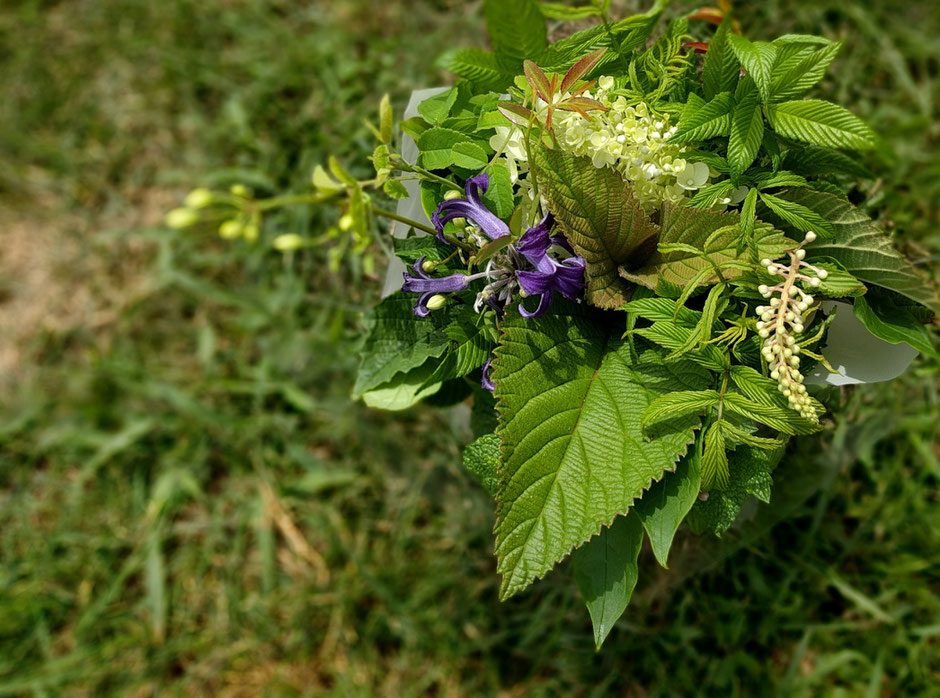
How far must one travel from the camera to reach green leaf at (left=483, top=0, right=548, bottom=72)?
2.69 feet

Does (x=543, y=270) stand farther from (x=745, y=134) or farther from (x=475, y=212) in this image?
(x=745, y=134)

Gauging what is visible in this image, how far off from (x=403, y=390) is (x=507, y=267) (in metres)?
0.25

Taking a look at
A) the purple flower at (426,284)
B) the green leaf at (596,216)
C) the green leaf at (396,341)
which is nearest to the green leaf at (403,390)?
the green leaf at (396,341)

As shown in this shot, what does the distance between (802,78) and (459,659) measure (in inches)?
48.9

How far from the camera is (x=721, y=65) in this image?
80cm

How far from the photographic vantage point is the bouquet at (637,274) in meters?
0.76

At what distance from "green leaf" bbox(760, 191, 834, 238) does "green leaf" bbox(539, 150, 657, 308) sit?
116mm

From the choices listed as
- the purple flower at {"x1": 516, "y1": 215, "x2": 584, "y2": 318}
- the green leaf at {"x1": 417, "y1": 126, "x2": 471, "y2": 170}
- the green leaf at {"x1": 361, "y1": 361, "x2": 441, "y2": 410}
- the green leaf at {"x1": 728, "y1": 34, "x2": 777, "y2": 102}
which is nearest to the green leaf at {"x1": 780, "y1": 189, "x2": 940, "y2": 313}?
the green leaf at {"x1": 728, "y1": 34, "x2": 777, "y2": 102}

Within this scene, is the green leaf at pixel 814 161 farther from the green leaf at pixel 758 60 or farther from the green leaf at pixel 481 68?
the green leaf at pixel 481 68

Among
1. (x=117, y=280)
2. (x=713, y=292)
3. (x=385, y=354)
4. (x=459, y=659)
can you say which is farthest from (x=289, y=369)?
(x=713, y=292)

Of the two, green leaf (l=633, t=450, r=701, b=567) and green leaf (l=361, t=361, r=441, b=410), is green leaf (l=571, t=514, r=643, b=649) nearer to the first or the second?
green leaf (l=633, t=450, r=701, b=567)

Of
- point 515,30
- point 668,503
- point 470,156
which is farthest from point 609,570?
point 515,30

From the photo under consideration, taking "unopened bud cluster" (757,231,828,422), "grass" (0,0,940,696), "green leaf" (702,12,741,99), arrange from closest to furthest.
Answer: "unopened bud cluster" (757,231,828,422), "green leaf" (702,12,741,99), "grass" (0,0,940,696)

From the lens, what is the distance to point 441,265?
33.7 inches
